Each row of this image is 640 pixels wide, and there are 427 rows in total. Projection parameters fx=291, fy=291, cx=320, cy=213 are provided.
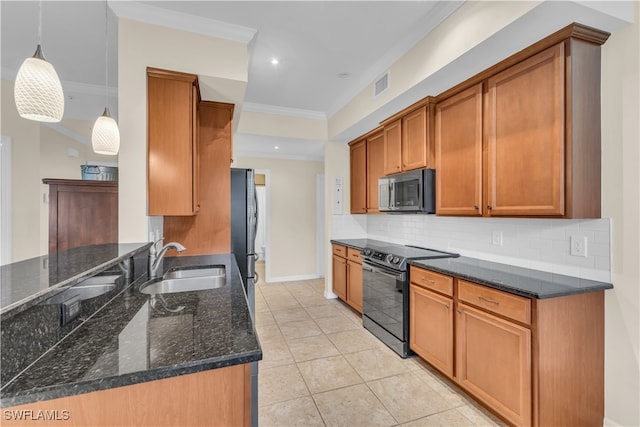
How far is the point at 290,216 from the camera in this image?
570 cm

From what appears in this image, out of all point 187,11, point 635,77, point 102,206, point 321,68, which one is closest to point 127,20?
point 187,11

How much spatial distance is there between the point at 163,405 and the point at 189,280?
4.53ft

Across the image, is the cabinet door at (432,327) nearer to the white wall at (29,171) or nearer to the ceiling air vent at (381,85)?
the ceiling air vent at (381,85)

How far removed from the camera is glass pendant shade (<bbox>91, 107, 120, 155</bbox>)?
192 cm

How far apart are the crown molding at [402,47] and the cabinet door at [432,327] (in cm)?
202

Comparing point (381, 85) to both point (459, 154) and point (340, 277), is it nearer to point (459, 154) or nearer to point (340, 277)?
point (459, 154)

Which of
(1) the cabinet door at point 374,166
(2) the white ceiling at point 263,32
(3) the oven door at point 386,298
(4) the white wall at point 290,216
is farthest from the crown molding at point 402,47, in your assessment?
(4) the white wall at point 290,216

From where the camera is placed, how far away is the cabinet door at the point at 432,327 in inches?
87.5

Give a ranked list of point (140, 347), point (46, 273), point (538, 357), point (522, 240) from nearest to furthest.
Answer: point (140, 347)
point (46, 273)
point (538, 357)
point (522, 240)

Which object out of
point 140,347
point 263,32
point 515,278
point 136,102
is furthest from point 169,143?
point 515,278

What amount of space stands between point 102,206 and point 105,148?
87 cm

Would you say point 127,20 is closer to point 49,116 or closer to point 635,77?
point 49,116

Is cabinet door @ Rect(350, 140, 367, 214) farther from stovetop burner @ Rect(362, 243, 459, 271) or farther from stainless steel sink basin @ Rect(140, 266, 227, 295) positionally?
stainless steel sink basin @ Rect(140, 266, 227, 295)

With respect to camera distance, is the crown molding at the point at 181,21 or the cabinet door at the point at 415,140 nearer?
the crown molding at the point at 181,21
